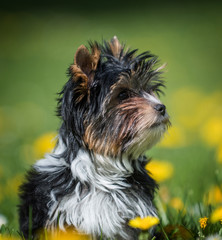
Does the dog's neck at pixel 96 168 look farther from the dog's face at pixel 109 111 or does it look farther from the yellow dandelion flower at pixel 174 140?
the yellow dandelion flower at pixel 174 140

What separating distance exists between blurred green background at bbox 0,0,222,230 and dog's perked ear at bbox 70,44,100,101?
1.53 meters

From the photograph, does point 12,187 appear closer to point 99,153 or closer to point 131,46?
point 99,153

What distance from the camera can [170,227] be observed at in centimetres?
372

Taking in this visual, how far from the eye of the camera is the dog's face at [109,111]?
356 centimetres

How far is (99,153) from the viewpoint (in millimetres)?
3611

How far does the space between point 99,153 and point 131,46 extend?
129 centimetres

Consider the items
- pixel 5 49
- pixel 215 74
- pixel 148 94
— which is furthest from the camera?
pixel 5 49

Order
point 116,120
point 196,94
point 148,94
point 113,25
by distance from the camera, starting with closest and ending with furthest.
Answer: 1. point 116,120
2. point 148,94
3. point 196,94
4. point 113,25

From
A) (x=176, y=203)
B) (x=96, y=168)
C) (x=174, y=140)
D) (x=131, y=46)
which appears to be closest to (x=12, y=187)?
(x=176, y=203)

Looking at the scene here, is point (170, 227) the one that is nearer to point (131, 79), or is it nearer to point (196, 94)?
point (131, 79)

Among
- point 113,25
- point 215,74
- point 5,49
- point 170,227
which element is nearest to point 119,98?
point 170,227

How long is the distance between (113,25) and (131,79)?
14813 mm

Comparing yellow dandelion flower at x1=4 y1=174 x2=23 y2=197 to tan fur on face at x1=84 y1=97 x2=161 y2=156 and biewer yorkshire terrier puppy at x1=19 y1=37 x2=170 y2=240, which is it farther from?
tan fur on face at x1=84 y1=97 x2=161 y2=156

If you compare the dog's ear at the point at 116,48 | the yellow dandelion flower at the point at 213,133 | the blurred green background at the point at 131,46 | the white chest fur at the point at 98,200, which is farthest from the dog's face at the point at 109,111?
the yellow dandelion flower at the point at 213,133
